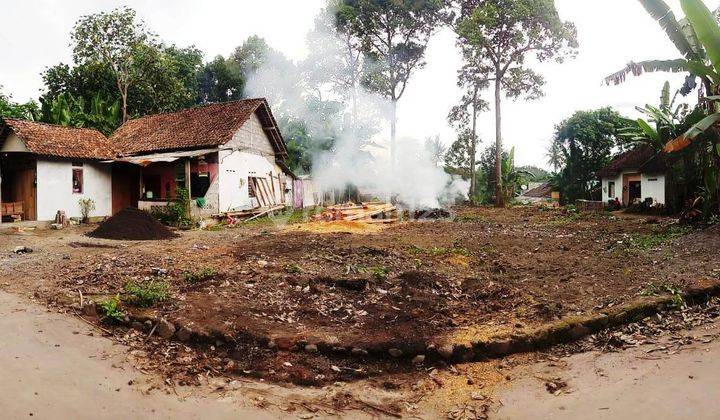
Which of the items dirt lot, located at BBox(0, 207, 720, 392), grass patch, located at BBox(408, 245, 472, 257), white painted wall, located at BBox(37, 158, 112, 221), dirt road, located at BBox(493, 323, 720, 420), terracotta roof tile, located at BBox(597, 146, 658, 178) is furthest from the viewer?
terracotta roof tile, located at BBox(597, 146, 658, 178)

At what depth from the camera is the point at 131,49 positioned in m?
27.8

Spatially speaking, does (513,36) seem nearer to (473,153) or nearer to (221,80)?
(473,153)

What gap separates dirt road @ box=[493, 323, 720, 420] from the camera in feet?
10.8

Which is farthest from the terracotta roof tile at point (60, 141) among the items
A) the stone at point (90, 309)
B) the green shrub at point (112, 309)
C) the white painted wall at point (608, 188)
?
the white painted wall at point (608, 188)

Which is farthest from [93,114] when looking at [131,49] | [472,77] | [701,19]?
[701,19]

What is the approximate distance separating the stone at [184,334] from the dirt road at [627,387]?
136 inches

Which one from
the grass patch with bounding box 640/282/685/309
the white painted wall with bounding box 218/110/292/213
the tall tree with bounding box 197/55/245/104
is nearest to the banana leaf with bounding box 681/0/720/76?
the grass patch with bounding box 640/282/685/309

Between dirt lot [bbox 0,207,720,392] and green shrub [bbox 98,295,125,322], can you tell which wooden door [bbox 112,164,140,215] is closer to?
dirt lot [bbox 0,207,720,392]

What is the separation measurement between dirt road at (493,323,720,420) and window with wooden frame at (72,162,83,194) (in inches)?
744

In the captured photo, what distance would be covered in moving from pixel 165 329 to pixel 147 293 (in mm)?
989

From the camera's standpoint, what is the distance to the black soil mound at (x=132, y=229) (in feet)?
41.1

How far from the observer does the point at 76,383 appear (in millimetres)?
4051

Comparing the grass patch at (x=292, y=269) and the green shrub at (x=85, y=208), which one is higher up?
the green shrub at (x=85, y=208)

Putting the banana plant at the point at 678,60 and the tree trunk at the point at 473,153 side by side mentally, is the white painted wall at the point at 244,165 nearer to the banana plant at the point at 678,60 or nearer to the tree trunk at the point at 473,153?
the tree trunk at the point at 473,153
